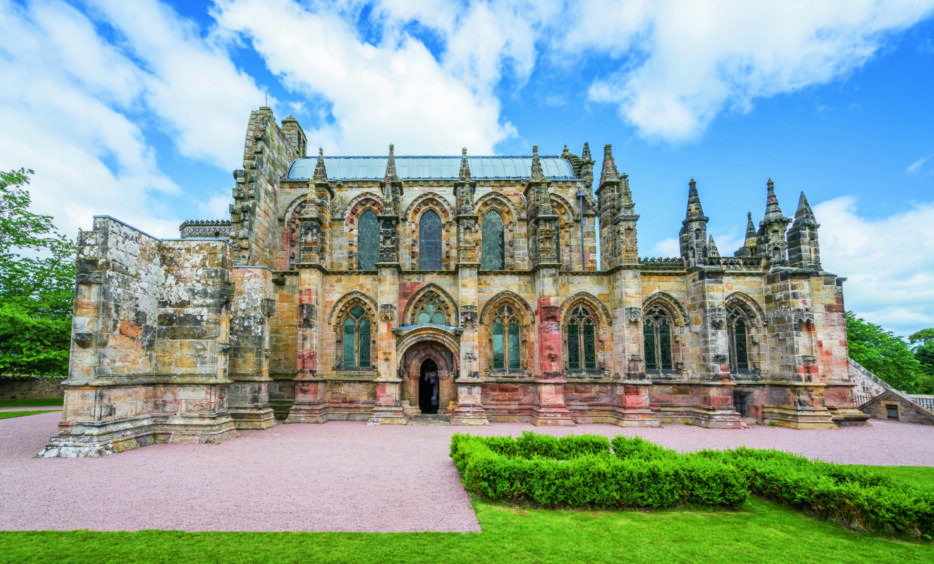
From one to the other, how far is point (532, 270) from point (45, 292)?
1111 inches

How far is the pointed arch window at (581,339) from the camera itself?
22984 mm

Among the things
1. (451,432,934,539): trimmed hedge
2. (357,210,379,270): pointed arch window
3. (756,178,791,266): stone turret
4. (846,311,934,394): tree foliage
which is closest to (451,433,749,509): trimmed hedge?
(451,432,934,539): trimmed hedge

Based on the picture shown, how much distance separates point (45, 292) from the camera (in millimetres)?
27312

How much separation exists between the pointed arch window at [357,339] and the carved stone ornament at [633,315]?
12.6 metres

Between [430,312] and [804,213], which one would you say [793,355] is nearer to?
[804,213]

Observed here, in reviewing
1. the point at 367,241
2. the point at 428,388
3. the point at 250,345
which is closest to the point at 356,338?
the point at 428,388

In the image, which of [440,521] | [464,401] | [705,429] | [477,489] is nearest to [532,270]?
[464,401]

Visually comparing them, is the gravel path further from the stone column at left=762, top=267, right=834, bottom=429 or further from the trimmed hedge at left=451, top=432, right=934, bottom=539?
the stone column at left=762, top=267, right=834, bottom=429

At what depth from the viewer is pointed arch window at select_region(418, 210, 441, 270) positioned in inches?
1101

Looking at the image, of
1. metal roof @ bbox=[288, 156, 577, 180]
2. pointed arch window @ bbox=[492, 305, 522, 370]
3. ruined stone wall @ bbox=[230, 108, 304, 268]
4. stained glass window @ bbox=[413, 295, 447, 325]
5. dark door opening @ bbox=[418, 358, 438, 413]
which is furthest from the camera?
metal roof @ bbox=[288, 156, 577, 180]

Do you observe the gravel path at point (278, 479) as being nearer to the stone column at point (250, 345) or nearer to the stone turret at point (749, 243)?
the stone column at point (250, 345)

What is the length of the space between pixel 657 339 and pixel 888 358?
28.8 meters

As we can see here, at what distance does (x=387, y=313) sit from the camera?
21812mm

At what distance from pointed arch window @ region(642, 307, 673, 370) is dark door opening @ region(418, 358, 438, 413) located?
10.5 meters
